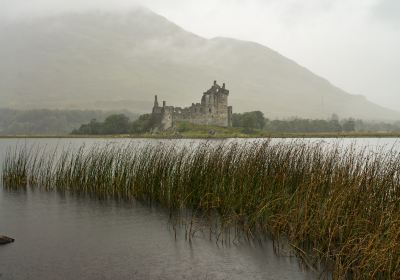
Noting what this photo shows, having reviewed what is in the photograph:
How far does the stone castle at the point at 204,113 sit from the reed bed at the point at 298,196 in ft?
187

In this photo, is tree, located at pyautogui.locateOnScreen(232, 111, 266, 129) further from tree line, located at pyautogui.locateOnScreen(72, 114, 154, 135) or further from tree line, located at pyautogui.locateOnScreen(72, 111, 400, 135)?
tree line, located at pyautogui.locateOnScreen(72, 114, 154, 135)

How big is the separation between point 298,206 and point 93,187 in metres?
7.28

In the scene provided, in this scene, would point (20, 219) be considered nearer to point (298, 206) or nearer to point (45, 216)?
point (45, 216)

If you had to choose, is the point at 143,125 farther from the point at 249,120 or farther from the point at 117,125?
the point at 249,120

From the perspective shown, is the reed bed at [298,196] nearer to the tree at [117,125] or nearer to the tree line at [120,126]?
the tree line at [120,126]

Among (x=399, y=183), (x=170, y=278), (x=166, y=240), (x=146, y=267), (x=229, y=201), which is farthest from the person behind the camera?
(x=229, y=201)

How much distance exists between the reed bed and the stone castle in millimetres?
57026

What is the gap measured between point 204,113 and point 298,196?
207 feet

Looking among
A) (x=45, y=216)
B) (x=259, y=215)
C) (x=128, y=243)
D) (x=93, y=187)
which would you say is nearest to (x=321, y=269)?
(x=259, y=215)

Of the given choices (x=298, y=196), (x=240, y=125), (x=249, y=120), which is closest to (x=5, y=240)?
(x=298, y=196)

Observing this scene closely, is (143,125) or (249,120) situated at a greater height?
(249,120)

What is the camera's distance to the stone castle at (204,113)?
70.3 metres

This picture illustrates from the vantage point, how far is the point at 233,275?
20.9 feet

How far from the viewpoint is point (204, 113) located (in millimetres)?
70875
